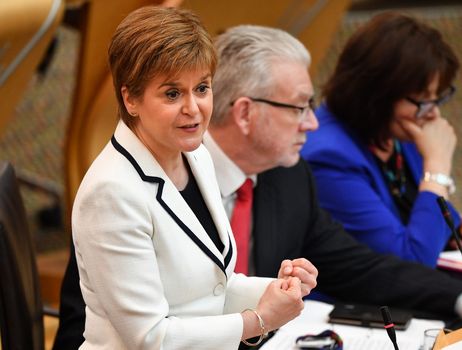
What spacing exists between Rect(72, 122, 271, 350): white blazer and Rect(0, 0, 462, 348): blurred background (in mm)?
1116

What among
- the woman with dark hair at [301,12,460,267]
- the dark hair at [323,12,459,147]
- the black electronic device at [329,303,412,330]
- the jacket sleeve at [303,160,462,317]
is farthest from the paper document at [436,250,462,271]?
the black electronic device at [329,303,412,330]

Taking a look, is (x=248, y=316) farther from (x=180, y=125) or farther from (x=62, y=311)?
(x=62, y=311)

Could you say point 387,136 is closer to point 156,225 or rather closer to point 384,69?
point 384,69

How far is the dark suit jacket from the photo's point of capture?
7.15 ft

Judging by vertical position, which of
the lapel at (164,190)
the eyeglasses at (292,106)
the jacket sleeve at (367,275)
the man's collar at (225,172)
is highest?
the lapel at (164,190)

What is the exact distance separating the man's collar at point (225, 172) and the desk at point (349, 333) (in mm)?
345

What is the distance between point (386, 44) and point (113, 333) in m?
1.48

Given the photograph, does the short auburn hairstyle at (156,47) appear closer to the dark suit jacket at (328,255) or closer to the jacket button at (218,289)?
the jacket button at (218,289)

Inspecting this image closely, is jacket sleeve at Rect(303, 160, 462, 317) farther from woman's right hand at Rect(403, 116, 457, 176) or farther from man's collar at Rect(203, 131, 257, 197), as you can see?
woman's right hand at Rect(403, 116, 457, 176)

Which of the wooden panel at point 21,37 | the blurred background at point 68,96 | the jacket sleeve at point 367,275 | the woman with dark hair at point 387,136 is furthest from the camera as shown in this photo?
the blurred background at point 68,96

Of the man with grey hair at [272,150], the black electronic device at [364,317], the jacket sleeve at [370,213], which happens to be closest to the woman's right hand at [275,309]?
the black electronic device at [364,317]

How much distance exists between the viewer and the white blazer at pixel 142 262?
53.4 inches

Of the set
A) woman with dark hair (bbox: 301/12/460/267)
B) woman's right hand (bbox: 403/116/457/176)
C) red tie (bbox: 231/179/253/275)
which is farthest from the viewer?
woman's right hand (bbox: 403/116/457/176)

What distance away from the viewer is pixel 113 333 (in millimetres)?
1424
